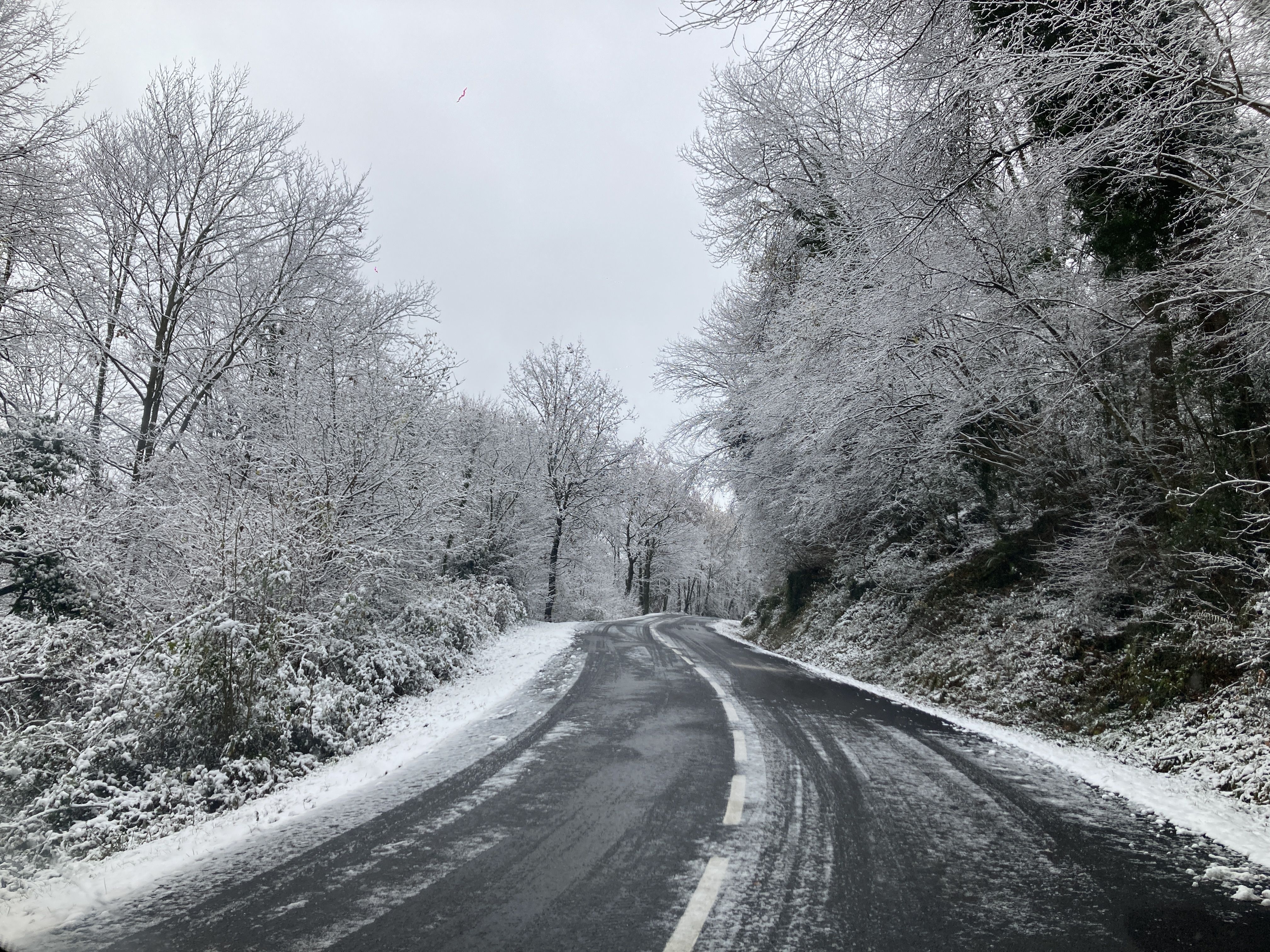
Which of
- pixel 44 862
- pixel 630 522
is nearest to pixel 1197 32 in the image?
pixel 44 862

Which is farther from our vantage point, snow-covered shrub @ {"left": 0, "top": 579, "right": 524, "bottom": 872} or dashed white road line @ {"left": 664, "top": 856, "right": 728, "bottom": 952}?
snow-covered shrub @ {"left": 0, "top": 579, "right": 524, "bottom": 872}

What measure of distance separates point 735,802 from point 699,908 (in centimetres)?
172

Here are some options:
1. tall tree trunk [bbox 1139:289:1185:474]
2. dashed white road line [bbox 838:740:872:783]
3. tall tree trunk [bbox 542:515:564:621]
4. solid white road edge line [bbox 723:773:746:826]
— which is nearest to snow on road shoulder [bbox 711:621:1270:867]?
dashed white road line [bbox 838:740:872:783]

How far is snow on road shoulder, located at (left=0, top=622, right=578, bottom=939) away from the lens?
11.2 feet

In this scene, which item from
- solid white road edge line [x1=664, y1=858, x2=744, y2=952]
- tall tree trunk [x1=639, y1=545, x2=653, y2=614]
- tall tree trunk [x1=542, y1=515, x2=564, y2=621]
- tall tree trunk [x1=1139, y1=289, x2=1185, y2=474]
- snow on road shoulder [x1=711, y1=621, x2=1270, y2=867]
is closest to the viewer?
solid white road edge line [x1=664, y1=858, x2=744, y2=952]

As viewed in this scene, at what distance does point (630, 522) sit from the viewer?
4638 centimetres

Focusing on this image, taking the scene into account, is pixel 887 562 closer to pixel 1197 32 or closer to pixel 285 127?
pixel 1197 32

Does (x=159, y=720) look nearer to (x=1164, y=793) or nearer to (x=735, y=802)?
(x=735, y=802)

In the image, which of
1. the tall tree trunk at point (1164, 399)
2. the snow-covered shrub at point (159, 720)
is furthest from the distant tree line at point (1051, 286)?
the snow-covered shrub at point (159, 720)

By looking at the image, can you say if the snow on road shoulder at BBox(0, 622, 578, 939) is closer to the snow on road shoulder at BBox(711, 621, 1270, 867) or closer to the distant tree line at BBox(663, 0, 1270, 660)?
the snow on road shoulder at BBox(711, 621, 1270, 867)

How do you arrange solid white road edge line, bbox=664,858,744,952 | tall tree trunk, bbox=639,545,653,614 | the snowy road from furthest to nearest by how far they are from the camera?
tall tree trunk, bbox=639,545,653,614 < the snowy road < solid white road edge line, bbox=664,858,744,952

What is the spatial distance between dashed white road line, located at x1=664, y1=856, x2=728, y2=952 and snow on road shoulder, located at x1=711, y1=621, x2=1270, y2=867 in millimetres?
3402

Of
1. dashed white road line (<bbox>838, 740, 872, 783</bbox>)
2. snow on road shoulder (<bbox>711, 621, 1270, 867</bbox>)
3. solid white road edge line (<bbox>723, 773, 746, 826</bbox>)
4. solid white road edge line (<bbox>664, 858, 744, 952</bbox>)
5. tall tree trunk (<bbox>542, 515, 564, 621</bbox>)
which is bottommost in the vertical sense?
snow on road shoulder (<bbox>711, 621, 1270, 867</bbox>)

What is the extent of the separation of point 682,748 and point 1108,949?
3.94 m
